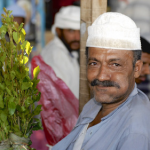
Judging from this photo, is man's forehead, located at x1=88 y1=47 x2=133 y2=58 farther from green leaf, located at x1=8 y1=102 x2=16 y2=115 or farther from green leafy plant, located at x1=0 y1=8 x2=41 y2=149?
green leaf, located at x1=8 y1=102 x2=16 y2=115

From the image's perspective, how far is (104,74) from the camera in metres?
1.55

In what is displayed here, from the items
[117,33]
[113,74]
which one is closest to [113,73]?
[113,74]

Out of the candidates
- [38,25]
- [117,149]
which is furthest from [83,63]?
[38,25]

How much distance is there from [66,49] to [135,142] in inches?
101

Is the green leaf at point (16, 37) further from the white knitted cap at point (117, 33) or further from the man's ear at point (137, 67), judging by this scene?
the man's ear at point (137, 67)

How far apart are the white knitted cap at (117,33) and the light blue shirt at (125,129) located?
0.94ft

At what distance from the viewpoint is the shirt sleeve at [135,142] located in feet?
4.33

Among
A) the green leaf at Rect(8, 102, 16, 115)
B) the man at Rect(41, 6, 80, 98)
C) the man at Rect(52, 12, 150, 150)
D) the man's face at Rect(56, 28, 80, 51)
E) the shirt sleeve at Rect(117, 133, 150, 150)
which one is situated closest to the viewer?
the shirt sleeve at Rect(117, 133, 150, 150)

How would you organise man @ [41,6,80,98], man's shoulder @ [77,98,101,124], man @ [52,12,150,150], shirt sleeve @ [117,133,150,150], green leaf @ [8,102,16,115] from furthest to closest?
1. man @ [41,6,80,98]
2. man's shoulder @ [77,98,101,124]
3. green leaf @ [8,102,16,115]
4. man @ [52,12,150,150]
5. shirt sleeve @ [117,133,150,150]

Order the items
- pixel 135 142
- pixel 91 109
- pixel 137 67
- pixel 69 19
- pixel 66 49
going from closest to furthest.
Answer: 1. pixel 135 142
2. pixel 137 67
3. pixel 91 109
4. pixel 66 49
5. pixel 69 19

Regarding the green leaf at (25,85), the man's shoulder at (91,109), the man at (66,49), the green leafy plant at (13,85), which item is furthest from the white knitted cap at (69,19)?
the green leaf at (25,85)

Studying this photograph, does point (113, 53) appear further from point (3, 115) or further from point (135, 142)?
point (3, 115)

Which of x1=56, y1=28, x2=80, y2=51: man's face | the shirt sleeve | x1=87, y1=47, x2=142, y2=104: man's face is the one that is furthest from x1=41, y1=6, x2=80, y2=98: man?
the shirt sleeve

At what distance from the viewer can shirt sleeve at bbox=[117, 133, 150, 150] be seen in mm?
1318
